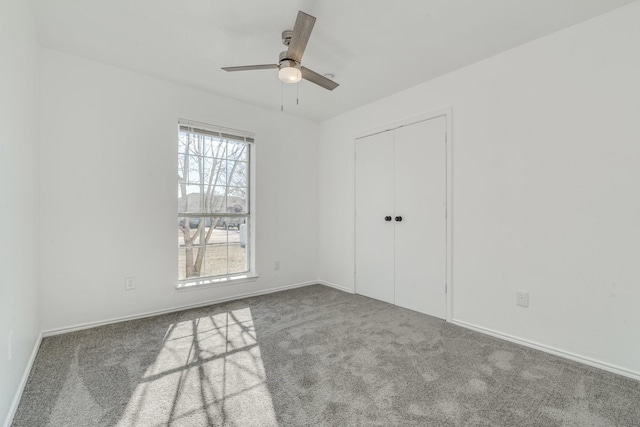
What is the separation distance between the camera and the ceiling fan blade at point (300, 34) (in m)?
1.73

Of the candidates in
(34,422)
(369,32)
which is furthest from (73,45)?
(34,422)

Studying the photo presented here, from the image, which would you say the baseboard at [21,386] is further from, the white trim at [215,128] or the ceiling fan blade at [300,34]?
the ceiling fan blade at [300,34]

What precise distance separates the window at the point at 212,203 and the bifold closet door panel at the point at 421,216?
1935mm

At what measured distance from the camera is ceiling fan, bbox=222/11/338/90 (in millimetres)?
1800

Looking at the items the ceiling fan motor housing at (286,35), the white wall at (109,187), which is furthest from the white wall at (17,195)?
the ceiling fan motor housing at (286,35)

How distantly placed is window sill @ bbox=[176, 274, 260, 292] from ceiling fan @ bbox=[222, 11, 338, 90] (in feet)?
7.60

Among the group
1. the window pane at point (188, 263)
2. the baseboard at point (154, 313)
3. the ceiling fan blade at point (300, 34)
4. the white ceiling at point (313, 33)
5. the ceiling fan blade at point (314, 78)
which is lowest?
the baseboard at point (154, 313)

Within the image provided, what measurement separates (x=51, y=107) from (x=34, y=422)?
244cm

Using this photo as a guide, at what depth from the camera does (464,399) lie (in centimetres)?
171

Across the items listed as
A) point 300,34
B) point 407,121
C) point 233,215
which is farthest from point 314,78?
point 233,215

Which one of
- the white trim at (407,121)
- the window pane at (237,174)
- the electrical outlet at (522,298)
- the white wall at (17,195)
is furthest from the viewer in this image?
the window pane at (237,174)

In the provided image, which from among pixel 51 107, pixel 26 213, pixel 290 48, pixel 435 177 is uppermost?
pixel 290 48

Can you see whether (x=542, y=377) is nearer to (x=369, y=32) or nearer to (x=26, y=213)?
(x=369, y=32)

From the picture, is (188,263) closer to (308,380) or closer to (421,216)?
(308,380)
